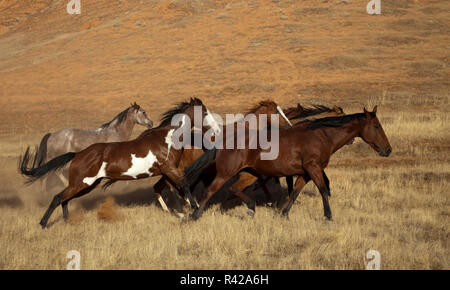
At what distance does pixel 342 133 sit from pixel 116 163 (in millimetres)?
3830

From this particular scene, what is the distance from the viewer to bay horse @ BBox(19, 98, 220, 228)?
783 cm

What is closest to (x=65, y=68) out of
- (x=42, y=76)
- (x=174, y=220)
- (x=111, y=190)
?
(x=42, y=76)

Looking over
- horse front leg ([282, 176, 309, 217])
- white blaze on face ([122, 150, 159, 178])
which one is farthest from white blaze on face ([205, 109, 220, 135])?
horse front leg ([282, 176, 309, 217])

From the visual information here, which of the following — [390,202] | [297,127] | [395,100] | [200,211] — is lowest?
[395,100]

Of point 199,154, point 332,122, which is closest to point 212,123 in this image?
point 199,154

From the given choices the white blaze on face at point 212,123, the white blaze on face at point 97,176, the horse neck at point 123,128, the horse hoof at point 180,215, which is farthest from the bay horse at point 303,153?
the horse neck at point 123,128

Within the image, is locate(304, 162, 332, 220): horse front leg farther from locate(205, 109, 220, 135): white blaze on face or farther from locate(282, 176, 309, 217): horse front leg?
locate(205, 109, 220, 135): white blaze on face

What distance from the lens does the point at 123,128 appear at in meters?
11.4

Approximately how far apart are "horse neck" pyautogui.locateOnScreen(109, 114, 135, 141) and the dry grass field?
1.36 m

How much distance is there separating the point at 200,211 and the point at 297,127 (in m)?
2.24

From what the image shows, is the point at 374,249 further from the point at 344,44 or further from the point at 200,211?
the point at 344,44

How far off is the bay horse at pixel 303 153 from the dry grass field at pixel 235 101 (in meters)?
0.67

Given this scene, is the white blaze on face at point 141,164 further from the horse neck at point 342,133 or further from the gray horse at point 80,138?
the gray horse at point 80,138

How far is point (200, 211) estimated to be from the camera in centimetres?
822
